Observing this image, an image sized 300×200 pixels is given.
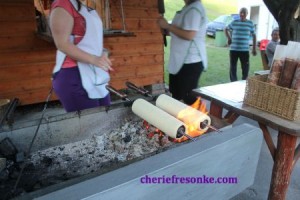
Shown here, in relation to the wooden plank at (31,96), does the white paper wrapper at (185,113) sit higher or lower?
higher

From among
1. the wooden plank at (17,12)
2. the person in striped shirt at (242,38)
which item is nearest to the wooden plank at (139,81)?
the wooden plank at (17,12)

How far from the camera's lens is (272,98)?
5.82 ft

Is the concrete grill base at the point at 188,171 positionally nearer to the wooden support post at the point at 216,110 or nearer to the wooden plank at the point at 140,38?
the wooden support post at the point at 216,110

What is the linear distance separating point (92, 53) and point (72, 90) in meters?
0.27

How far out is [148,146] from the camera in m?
1.67

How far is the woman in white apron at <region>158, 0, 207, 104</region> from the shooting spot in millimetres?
2562

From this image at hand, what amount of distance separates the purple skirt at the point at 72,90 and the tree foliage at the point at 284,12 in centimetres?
192

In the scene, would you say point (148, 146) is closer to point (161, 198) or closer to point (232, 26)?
point (161, 198)

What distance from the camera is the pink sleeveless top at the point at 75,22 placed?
151 centimetres

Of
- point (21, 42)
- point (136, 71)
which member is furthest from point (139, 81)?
point (21, 42)

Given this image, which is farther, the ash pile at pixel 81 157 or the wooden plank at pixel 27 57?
the wooden plank at pixel 27 57

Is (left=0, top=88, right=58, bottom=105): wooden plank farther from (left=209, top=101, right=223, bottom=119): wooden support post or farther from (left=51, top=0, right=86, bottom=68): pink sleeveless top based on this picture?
(left=209, top=101, right=223, bottom=119): wooden support post

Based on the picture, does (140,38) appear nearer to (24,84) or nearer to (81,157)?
(24,84)

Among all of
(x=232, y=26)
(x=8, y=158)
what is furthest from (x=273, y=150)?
(x=232, y=26)
